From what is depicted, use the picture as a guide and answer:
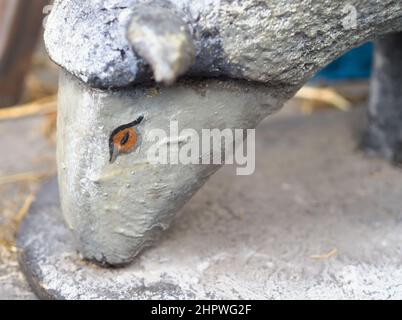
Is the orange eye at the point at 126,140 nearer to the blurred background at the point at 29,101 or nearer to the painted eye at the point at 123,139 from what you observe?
the painted eye at the point at 123,139

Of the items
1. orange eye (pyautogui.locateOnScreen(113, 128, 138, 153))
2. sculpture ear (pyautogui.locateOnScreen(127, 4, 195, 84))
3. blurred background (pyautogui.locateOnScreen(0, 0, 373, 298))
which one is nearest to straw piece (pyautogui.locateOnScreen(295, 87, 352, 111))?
blurred background (pyautogui.locateOnScreen(0, 0, 373, 298))

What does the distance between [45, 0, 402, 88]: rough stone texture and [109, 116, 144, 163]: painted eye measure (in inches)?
3.7

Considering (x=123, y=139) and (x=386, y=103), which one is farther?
(x=386, y=103)

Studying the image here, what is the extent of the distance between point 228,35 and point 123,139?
23cm

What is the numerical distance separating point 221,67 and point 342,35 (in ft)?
0.69

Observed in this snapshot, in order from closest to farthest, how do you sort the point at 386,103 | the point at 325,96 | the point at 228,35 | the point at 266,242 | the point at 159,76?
the point at 159,76, the point at 228,35, the point at 266,242, the point at 386,103, the point at 325,96

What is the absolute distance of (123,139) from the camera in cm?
107

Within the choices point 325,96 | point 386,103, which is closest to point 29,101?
point 325,96

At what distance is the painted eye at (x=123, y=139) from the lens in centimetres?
106

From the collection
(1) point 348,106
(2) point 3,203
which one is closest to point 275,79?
(2) point 3,203

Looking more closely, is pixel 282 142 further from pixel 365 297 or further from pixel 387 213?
pixel 365 297

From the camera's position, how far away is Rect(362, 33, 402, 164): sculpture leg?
5.00 ft

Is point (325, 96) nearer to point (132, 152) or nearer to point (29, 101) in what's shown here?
point (29, 101)
